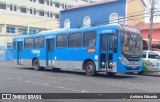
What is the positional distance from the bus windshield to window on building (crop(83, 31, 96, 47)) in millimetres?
2151

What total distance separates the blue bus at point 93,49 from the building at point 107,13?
12.9 m

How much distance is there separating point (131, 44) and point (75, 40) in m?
4.24

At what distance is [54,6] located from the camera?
7412cm

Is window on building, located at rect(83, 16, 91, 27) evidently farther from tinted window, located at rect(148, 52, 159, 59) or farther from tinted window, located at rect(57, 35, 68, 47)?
tinted window, located at rect(148, 52, 159, 59)

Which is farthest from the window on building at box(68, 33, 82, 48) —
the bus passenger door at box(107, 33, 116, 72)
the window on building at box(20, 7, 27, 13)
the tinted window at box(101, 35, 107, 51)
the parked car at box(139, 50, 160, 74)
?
the window on building at box(20, 7, 27, 13)

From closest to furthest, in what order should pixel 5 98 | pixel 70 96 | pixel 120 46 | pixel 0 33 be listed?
pixel 5 98 < pixel 70 96 < pixel 120 46 < pixel 0 33

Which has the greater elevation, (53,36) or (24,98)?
(53,36)

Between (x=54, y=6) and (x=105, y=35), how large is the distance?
57.1m

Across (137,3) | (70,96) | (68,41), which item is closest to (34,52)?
(68,41)

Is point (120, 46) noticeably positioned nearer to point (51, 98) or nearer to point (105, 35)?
point (105, 35)

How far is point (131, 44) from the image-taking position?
59.8ft

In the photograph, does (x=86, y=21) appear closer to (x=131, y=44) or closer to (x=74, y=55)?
(x=74, y=55)

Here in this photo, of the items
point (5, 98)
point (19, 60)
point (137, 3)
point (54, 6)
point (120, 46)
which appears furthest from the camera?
point (54, 6)

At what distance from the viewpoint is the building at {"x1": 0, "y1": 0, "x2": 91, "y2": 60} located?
5566 centimetres
